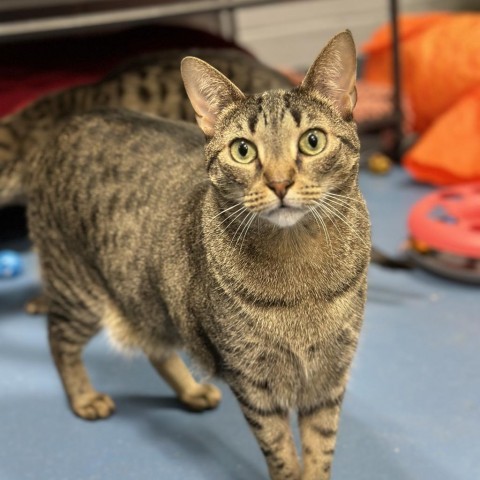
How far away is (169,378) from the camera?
1.65 meters

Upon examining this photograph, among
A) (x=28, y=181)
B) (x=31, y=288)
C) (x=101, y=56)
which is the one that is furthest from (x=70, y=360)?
(x=101, y=56)

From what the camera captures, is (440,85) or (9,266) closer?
(9,266)

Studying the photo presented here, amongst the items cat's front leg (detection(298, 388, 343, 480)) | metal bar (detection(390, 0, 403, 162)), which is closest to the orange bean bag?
metal bar (detection(390, 0, 403, 162))

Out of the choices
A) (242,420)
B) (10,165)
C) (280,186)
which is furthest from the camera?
(10,165)

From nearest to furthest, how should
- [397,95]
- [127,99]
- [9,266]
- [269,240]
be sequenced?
[269,240] < [127,99] < [9,266] < [397,95]

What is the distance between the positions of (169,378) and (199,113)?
723mm

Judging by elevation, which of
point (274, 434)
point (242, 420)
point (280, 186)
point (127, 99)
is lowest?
point (242, 420)

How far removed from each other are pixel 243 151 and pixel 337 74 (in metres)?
0.19

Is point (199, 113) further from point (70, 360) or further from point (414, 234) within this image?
point (414, 234)

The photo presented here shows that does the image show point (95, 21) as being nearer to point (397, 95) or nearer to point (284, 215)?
point (397, 95)

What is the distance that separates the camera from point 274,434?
4.01 feet

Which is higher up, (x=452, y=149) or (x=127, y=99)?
(x=127, y=99)

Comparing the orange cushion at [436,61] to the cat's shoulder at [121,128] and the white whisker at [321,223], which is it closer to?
the cat's shoulder at [121,128]

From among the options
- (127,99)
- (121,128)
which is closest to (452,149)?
(127,99)
